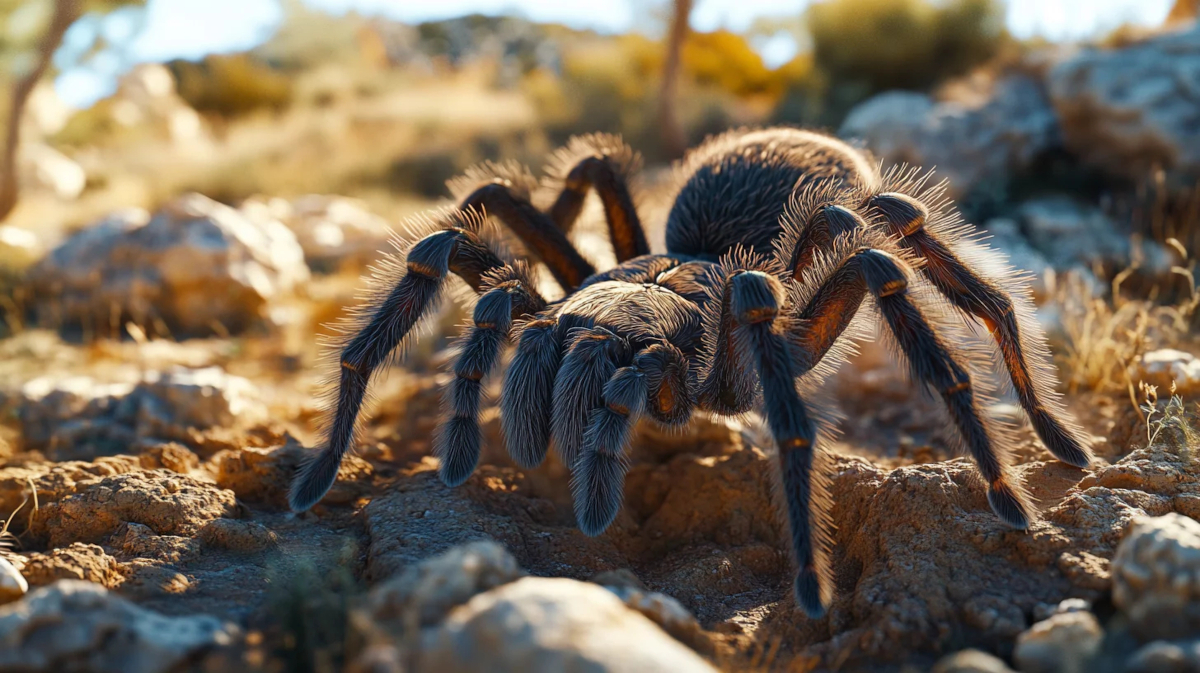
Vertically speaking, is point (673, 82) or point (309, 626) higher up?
point (673, 82)

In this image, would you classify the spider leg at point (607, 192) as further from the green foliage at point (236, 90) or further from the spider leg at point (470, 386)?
the green foliage at point (236, 90)

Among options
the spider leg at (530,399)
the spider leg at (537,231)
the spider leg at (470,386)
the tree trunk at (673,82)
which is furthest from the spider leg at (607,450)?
the tree trunk at (673,82)

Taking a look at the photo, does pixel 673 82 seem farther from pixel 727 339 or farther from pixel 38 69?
pixel 727 339

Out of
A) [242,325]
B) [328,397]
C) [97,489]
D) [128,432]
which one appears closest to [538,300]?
[328,397]

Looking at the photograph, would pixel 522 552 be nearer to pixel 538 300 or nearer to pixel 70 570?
pixel 538 300

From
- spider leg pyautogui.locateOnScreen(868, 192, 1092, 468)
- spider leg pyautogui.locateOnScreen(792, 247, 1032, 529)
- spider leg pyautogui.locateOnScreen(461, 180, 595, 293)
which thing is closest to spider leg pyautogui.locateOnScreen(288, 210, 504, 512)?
spider leg pyautogui.locateOnScreen(461, 180, 595, 293)

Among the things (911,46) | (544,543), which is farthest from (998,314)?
(911,46)
